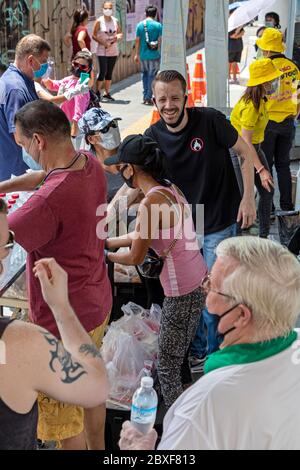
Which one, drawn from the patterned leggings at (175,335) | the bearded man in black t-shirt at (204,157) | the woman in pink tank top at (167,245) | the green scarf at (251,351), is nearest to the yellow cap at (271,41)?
the bearded man in black t-shirt at (204,157)

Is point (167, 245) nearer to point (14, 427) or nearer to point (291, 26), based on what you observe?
point (14, 427)

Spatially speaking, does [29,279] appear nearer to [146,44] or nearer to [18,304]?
[18,304]

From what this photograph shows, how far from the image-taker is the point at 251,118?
5.86 meters

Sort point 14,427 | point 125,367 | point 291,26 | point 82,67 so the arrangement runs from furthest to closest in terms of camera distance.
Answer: point 291,26 → point 82,67 → point 125,367 → point 14,427

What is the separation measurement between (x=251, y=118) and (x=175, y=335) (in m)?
2.70

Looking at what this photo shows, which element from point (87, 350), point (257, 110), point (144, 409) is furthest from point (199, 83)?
point (87, 350)

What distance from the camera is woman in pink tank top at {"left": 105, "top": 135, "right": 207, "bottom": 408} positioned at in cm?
357

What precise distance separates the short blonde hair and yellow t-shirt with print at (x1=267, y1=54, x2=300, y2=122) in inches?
190

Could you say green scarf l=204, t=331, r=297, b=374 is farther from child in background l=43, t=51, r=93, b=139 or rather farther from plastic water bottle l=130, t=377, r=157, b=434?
child in background l=43, t=51, r=93, b=139

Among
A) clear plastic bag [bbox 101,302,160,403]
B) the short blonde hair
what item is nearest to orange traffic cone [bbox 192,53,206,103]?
clear plastic bag [bbox 101,302,160,403]

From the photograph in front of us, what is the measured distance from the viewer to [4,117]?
550 cm

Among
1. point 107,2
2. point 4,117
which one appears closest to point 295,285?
point 4,117

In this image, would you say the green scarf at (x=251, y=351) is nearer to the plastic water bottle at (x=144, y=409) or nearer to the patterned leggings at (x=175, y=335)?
the plastic water bottle at (x=144, y=409)
